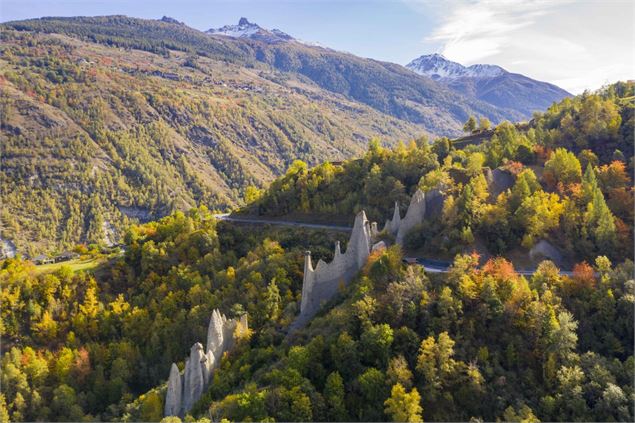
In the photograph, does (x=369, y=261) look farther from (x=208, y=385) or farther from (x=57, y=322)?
(x=57, y=322)

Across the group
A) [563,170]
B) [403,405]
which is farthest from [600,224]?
[403,405]

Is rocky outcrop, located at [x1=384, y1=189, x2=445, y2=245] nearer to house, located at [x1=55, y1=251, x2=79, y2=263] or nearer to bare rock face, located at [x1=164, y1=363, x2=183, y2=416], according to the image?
bare rock face, located at [x1=164, y1=363, x2=183, y2=416]

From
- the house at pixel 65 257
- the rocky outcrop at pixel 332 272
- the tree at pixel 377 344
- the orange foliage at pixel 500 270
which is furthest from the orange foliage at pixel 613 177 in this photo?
the house at pixel 65 257

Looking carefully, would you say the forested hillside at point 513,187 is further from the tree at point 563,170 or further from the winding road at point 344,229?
the winding road at point 344,229

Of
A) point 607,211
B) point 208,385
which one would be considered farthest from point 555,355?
point 208,385

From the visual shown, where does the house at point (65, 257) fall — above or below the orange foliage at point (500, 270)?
below

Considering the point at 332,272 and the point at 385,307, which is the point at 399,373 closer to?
the point at 385,307
